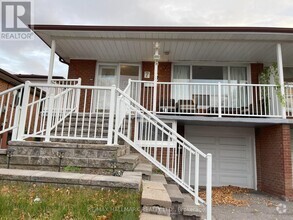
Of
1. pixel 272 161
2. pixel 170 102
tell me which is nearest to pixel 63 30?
pixel 170 102

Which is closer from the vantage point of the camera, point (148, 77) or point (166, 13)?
point (148, 77)

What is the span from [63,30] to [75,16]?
4577mm

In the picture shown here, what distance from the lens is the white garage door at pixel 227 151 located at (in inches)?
314

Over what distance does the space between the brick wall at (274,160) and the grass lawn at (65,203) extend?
521 centimetres

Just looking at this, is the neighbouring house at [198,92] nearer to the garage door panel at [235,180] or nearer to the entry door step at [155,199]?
the garage door panel at [235,180]

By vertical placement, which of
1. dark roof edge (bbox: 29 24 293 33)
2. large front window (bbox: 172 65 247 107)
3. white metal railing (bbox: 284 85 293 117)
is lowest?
white metal railing (bbox: 284 85 293 117)

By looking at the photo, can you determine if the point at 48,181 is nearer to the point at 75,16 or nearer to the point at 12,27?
the point at 12,27

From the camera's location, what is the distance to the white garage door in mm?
7973

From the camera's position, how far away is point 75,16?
10711 millimetres

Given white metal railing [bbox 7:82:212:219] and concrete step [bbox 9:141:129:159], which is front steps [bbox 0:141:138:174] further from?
white metal railing [bbox 7:82:212:219]

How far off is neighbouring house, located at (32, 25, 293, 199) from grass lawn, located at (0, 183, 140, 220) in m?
4.19

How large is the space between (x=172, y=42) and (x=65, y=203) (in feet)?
19.8

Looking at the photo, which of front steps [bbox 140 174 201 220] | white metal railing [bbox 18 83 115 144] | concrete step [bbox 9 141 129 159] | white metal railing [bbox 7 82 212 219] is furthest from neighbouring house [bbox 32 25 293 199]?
front steps [bbox 140 174 201 220]

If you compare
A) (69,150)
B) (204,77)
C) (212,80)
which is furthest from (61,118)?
(212,80)
